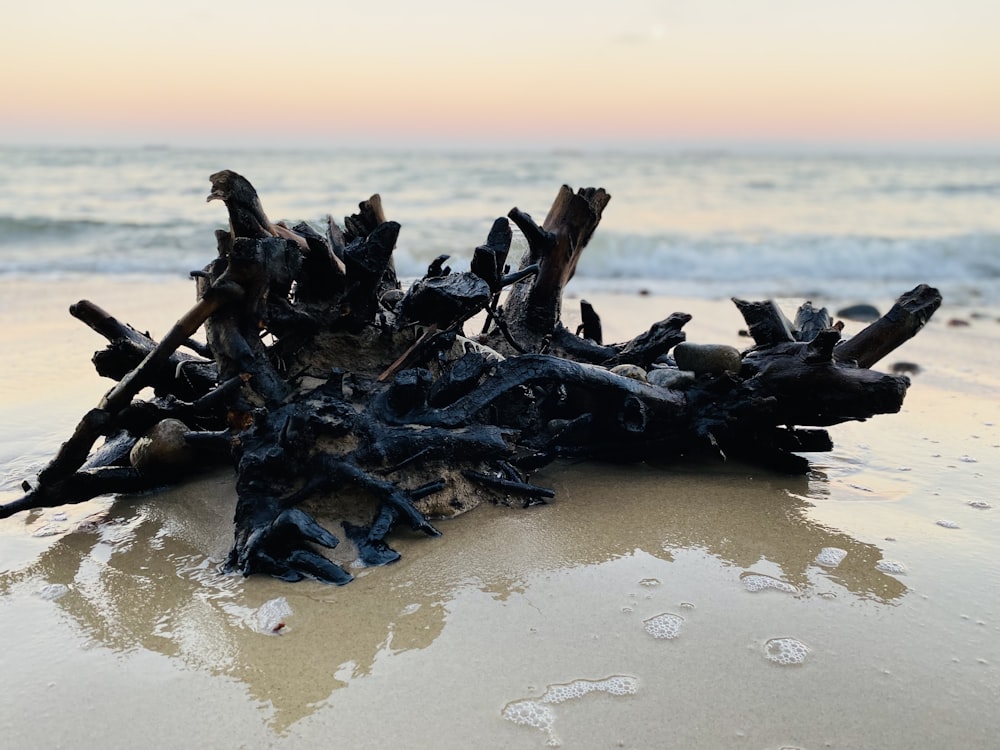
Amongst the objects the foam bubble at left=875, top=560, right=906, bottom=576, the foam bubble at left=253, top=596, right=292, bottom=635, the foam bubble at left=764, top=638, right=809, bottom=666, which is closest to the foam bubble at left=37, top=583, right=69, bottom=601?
the foam bubble at left=253, top=596, right=292, bottom=635

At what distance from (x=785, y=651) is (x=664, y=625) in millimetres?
334

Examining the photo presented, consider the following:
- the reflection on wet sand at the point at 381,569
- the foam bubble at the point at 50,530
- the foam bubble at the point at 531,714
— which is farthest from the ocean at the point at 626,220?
the foam bubble at the point at 531,714

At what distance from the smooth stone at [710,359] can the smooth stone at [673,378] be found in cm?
4

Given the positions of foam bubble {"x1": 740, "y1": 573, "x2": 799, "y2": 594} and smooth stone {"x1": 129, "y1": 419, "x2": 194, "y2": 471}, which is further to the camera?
smooth stone {"x1": 129, "y1": 419, "x2": 194, "y2": 471}

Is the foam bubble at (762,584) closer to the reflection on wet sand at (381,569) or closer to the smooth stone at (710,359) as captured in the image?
the reflection on wet sand at (381,569)

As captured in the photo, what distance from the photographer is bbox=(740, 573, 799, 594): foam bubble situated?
8.20 ft

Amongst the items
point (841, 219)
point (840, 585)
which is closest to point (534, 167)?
point (841, 219)

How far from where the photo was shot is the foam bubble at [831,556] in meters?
2.69

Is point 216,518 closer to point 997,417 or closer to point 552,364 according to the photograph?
point 552,364

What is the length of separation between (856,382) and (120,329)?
2917mm

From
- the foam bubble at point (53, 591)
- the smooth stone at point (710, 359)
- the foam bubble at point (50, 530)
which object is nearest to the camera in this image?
the foam bubble at point (53, 591)

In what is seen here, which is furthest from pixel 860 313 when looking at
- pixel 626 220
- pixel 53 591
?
pixel 626 220

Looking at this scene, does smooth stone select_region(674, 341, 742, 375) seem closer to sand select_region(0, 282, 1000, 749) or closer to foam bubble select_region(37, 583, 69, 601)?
sand select_region(0, 282, 1000, 749)

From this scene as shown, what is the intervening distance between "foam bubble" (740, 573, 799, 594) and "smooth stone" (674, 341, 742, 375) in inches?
40.3
